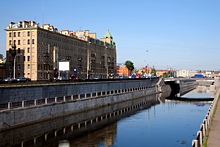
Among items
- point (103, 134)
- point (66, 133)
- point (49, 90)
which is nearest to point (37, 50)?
point (49, 90)

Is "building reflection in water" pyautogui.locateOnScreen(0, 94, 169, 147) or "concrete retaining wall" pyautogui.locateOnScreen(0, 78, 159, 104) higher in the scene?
"concrete retaining wall" pyautogui.locateOnScreen(0, 78, 159, 104)

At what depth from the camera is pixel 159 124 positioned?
156 feet

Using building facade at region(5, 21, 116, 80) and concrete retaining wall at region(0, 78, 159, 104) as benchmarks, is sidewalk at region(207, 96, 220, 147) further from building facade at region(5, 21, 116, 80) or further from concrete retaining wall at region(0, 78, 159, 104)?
building facade at region(5, 21, 116, 80)

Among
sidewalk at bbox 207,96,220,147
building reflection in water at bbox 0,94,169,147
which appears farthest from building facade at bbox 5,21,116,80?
sidewalk at bbox 207,96,220,147

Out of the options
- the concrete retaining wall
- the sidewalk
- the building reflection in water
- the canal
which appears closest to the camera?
the sidewalk

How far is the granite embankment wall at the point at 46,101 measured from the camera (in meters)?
36.3

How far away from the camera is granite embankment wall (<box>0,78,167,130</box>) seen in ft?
119

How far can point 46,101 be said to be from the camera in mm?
43156

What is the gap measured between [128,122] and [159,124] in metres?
4.84

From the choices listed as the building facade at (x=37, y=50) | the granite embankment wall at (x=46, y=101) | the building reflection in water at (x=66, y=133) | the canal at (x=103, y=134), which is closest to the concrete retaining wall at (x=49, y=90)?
the granite embankment wall at (x=46, y=101)

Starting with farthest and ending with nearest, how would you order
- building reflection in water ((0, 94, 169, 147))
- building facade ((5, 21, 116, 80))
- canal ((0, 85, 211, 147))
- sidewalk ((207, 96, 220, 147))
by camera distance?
building facade ((5, 21, 116, 80)) < canal ((0, 85, 211, 147)) < building reflection in water ((0, 94, 169, 147)) < sidewalk ((207, 96, 220, 147))

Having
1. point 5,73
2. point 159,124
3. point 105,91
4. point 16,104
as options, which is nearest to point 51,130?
point 16,104

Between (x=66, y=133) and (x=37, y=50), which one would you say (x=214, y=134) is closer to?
(x=66, y=133)

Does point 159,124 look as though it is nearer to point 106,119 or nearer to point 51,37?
point 106,119
